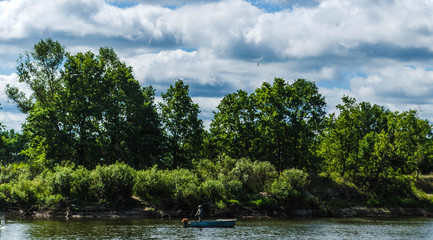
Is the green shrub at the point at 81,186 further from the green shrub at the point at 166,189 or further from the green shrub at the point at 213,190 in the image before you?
the green shrub at the point at 213,190

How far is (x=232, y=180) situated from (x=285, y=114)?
1813 cm

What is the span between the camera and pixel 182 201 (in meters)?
63.0

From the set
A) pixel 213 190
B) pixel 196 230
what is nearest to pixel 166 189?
pixel 213 190

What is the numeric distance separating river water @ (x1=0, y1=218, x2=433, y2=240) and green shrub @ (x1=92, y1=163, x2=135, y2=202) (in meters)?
5.78

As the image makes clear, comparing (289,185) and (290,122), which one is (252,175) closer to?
(289,185)

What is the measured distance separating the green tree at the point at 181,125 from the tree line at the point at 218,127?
0.58 feet

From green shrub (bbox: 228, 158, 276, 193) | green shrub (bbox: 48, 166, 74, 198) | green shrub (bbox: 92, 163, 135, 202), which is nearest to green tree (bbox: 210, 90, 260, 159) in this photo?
green shrub (bbox: 228, 158, 276, 193)

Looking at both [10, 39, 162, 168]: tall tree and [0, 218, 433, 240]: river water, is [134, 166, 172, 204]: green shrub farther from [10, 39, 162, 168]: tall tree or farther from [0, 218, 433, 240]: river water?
[10, 39, 162, 168]: tall tree

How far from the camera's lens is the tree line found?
251 feet

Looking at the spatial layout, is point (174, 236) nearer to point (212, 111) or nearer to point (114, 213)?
point (114, 213)

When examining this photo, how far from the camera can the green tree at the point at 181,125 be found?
8019cm

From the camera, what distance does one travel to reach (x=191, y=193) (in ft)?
203

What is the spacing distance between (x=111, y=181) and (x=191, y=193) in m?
11.0

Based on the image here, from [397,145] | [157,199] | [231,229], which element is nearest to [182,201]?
[157,199]
